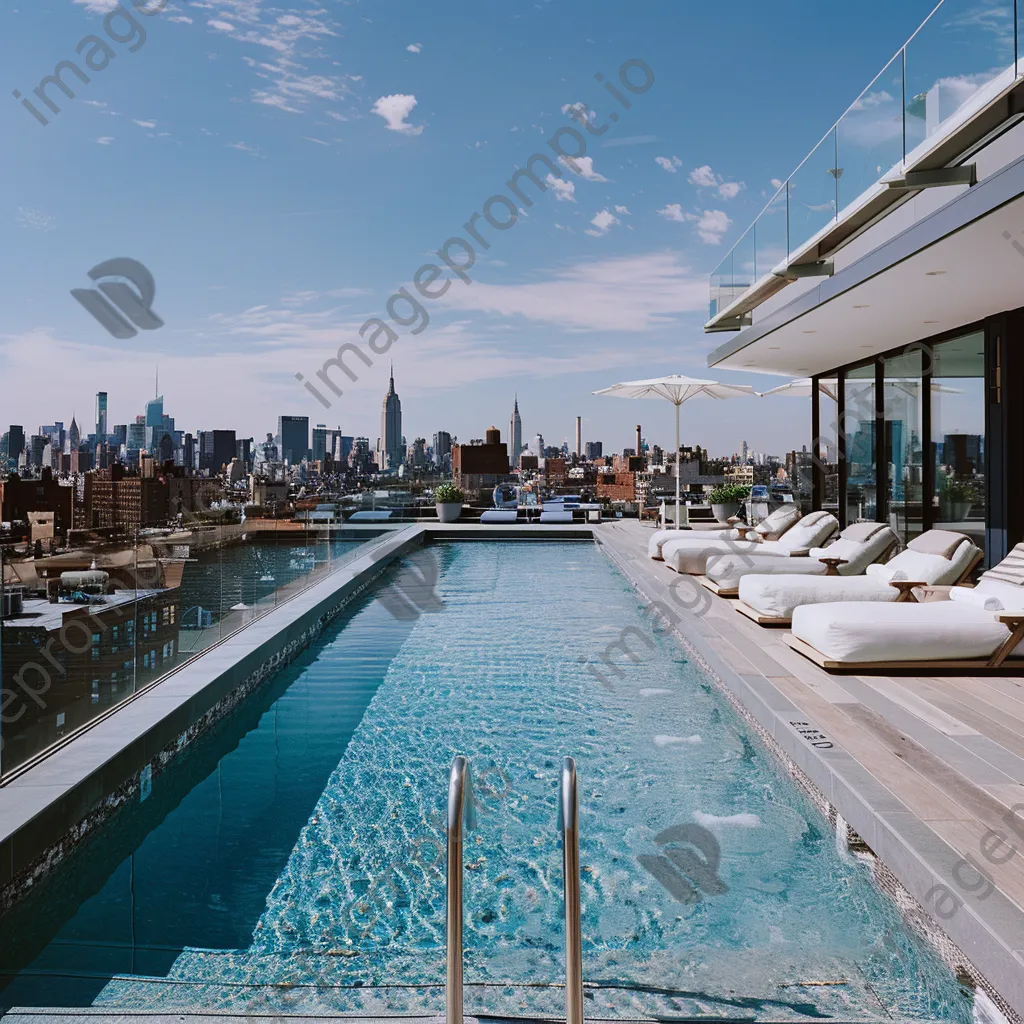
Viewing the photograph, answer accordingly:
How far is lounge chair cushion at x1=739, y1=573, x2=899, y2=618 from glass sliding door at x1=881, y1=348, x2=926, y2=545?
372 cm

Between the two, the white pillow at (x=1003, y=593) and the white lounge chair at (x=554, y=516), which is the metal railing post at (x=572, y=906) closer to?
the white pillow at (x=1003, y=593)

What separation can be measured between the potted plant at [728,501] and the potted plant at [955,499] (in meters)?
8.47

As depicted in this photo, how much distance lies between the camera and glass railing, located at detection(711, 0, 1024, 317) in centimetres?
635

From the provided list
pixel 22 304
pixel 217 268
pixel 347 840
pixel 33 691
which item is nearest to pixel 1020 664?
pixel 347 840

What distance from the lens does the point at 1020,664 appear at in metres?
5.29

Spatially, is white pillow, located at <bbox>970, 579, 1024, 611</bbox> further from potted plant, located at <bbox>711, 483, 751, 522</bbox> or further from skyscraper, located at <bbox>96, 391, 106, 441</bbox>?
skyscraper, located at <bbox>96, 391, 106, 441</bbox>

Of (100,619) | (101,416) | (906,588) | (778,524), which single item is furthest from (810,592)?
(101,416)

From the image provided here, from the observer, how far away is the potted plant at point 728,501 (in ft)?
58.9

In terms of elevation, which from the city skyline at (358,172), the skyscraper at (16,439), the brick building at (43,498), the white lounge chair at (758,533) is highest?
the city skyline at (358,172)

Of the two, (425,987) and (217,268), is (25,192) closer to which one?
(217,268)

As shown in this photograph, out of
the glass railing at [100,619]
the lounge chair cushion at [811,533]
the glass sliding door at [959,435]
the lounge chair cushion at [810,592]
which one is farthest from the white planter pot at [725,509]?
the glass railing at [100,619]

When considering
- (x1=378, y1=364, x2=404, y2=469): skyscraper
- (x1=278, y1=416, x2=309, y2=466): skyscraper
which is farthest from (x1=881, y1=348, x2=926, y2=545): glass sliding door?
(x1=378, y1=364, x2=404, y2=469): skyscraper

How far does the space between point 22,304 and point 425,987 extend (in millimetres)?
10664

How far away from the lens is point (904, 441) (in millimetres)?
10305
